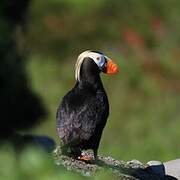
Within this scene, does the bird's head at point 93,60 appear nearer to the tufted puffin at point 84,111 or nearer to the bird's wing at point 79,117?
the tufted puffin at point 84,111

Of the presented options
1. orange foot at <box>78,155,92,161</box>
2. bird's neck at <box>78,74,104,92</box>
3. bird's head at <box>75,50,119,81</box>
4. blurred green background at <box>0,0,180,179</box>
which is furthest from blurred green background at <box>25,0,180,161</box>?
bird's neck at <box>78,74,104,92</box>

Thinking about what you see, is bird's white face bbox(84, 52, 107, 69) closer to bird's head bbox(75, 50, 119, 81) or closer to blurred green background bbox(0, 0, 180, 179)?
bird's head bbox(75, 50, 119, 81)

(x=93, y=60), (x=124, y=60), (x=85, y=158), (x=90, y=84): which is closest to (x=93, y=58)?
(x=93, y=60)

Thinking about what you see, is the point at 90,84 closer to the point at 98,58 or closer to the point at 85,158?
the point at 98,58

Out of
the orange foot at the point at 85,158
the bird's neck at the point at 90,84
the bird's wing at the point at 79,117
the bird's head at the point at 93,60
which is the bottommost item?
the orange foot at the point at 85,158

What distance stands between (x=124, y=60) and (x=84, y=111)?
14.8 meters

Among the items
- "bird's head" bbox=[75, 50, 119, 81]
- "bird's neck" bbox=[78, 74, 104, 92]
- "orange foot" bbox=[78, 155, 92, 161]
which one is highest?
"bird's head" bbox=[75, 50, 119, 81]

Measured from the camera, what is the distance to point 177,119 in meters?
18.3

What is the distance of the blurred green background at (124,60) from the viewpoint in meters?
17.4

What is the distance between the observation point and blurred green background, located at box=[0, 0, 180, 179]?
17375mm

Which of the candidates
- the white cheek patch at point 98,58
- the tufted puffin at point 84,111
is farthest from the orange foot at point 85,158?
the white cheek patch at point 98,58

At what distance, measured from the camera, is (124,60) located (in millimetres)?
21766

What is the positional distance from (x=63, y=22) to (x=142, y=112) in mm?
6249

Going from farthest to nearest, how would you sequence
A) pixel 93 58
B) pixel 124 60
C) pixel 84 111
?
pixel 124 60 < pixel 93 58 < pixel 84 111
